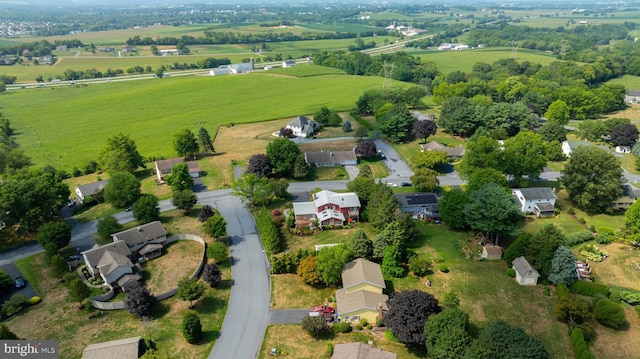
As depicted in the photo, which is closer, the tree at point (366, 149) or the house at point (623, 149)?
the tree at point (366, 149)

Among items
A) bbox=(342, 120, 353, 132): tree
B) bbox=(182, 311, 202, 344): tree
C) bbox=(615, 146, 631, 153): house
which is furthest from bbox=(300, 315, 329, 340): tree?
bbox=(615, 146, 631, 153): house

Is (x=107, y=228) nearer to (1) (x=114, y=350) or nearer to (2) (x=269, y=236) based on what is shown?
(2) (x=269, y=236)

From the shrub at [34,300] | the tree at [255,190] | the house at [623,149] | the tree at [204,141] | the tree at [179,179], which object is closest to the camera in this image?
the shrub at [34,300]

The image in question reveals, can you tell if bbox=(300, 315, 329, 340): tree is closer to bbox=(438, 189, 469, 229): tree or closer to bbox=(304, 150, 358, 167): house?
bbox=(438, 189, 469, 229): tree

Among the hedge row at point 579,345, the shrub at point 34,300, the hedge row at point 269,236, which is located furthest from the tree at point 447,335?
the shrub at point 34,300

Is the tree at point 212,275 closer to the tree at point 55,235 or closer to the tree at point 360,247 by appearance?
the tree at point 360,247

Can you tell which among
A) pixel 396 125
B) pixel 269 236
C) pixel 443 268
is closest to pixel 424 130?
pixel 396 125
